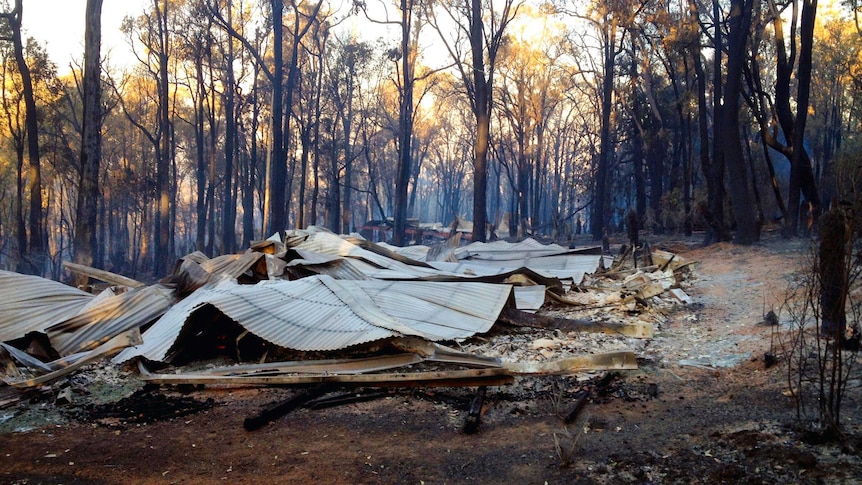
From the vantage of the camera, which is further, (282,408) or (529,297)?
(529,297)

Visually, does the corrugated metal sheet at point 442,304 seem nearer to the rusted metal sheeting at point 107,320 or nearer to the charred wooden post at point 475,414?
the charred wooden post at point 475,414

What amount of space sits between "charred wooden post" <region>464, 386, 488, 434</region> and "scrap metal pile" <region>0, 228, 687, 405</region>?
0.49ft

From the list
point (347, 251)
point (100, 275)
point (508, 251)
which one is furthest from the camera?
point (508, 251)

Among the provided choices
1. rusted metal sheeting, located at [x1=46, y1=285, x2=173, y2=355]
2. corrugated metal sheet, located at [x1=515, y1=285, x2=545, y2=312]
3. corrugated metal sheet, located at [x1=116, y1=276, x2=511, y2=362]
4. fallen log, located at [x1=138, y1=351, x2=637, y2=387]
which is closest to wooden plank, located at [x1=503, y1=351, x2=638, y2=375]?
fallen log, located at [x1=138, y1=351, x2=637, y2=387]

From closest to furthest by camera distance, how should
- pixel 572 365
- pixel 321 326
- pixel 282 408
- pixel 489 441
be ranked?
pixel 489 441
pixel 282 408
pixel 572 365
pixel 321 326

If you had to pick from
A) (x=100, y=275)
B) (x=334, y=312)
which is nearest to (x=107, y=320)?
(x=100, y=275)

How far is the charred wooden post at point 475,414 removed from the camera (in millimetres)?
3932

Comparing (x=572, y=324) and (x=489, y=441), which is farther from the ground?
(x=572, y=324)

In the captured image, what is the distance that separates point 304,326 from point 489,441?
7.97 ft

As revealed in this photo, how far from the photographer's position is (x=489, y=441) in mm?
3779

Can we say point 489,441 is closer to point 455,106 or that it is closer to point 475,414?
point 475,414

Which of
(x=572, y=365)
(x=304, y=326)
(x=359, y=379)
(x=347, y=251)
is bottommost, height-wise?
(x=359, y=379)

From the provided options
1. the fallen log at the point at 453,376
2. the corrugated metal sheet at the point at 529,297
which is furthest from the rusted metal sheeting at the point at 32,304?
the corrugated metal sheet at the point at 529,297

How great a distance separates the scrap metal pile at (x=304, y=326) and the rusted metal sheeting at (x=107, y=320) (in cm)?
1
